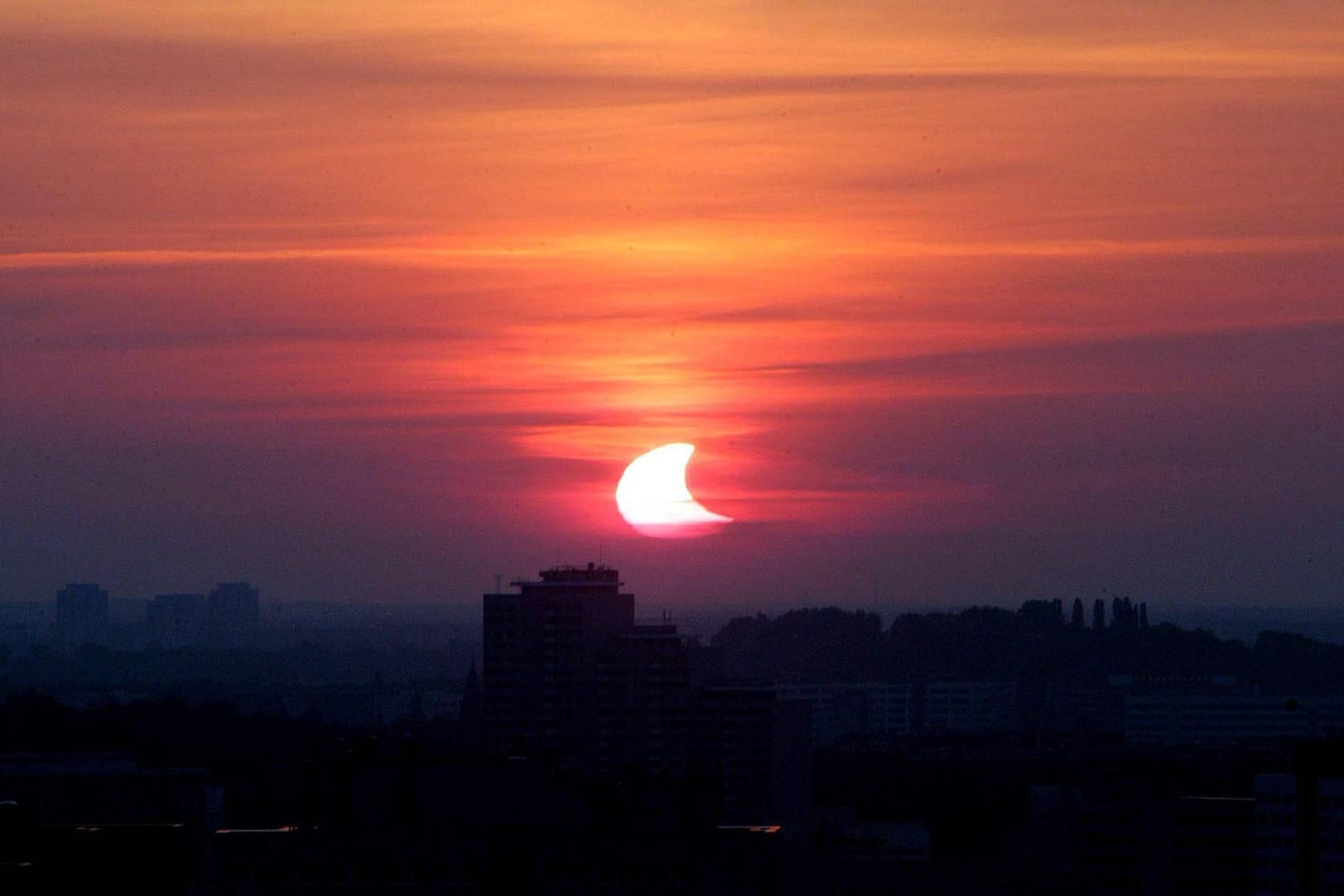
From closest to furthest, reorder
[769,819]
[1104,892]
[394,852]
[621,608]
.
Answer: [394,852], [1104,892], [769,819], [621,608]

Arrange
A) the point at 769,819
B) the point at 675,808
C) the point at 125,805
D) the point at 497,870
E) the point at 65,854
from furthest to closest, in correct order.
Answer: the point at 769,819 < the point at 125,805 < the point at 675,808 < the point at 497,870 < the point at 65,854

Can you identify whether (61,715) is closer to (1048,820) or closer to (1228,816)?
(1048,820)

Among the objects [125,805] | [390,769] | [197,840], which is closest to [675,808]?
[390,769]

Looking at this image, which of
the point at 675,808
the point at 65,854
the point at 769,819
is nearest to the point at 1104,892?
the point at 769,819

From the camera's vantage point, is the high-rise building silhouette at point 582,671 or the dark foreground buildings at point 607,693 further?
the high-rise building silhouette at point 582,671

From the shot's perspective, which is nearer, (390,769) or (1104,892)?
(390,769)

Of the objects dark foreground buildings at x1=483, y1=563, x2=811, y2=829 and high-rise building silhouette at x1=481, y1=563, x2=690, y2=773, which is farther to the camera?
high-rise building silhouette at x1=481, y1=563, x2=690, y2=773

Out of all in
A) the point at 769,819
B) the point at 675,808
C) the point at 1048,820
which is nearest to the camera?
the point at 675,808

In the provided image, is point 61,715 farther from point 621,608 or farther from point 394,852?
point 394,852

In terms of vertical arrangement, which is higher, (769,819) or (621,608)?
(621,608)
